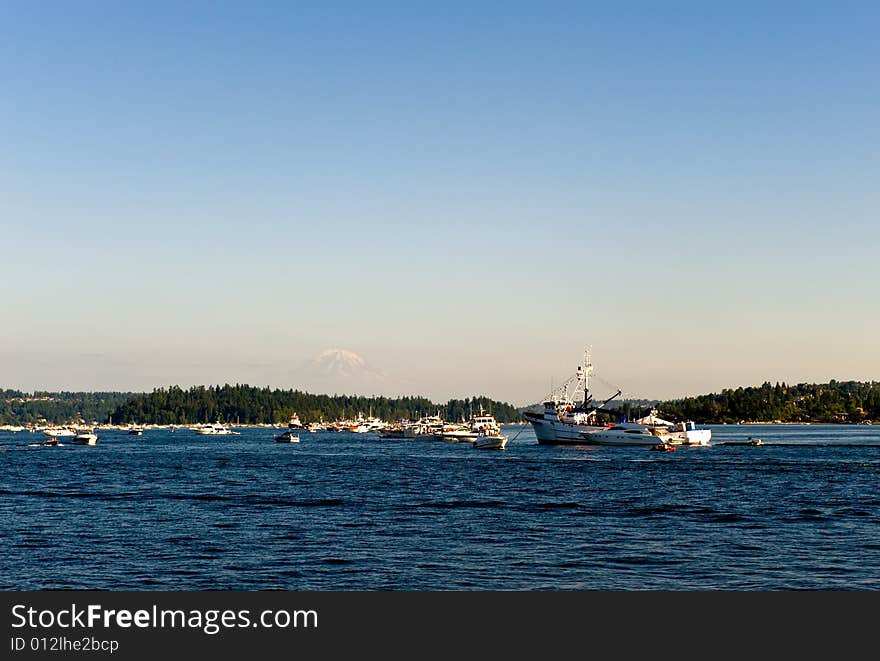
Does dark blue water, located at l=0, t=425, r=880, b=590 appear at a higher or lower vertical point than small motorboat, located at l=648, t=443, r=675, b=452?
lower

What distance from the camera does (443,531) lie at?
62156mm

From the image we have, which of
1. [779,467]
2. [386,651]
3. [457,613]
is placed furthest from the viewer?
[779,467]

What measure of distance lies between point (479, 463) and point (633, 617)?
11919cm

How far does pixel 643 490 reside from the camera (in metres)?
94.2

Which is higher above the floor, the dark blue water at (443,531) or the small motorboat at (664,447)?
the small motorboat at (664,447)

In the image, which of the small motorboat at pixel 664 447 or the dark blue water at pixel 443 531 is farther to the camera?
the small motorboat at pixel 664 447

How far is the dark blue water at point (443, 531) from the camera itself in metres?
45.8

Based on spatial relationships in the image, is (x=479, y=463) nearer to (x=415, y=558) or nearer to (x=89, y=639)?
(x=415, y=558)

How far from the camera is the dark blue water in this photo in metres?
45.8

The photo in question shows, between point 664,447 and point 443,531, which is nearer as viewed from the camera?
point 443,531

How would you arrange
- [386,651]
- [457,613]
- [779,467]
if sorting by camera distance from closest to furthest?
[386,651] → [457,613] → [779,467]

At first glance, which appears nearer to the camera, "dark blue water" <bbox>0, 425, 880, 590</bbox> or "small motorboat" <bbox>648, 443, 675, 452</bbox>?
"dark blue water" <bbox>0, 425, 880, 590</bbox>

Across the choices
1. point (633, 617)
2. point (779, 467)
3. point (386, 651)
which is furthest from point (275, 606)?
point (779, 467)

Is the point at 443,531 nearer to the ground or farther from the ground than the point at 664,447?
nearer to the ground
